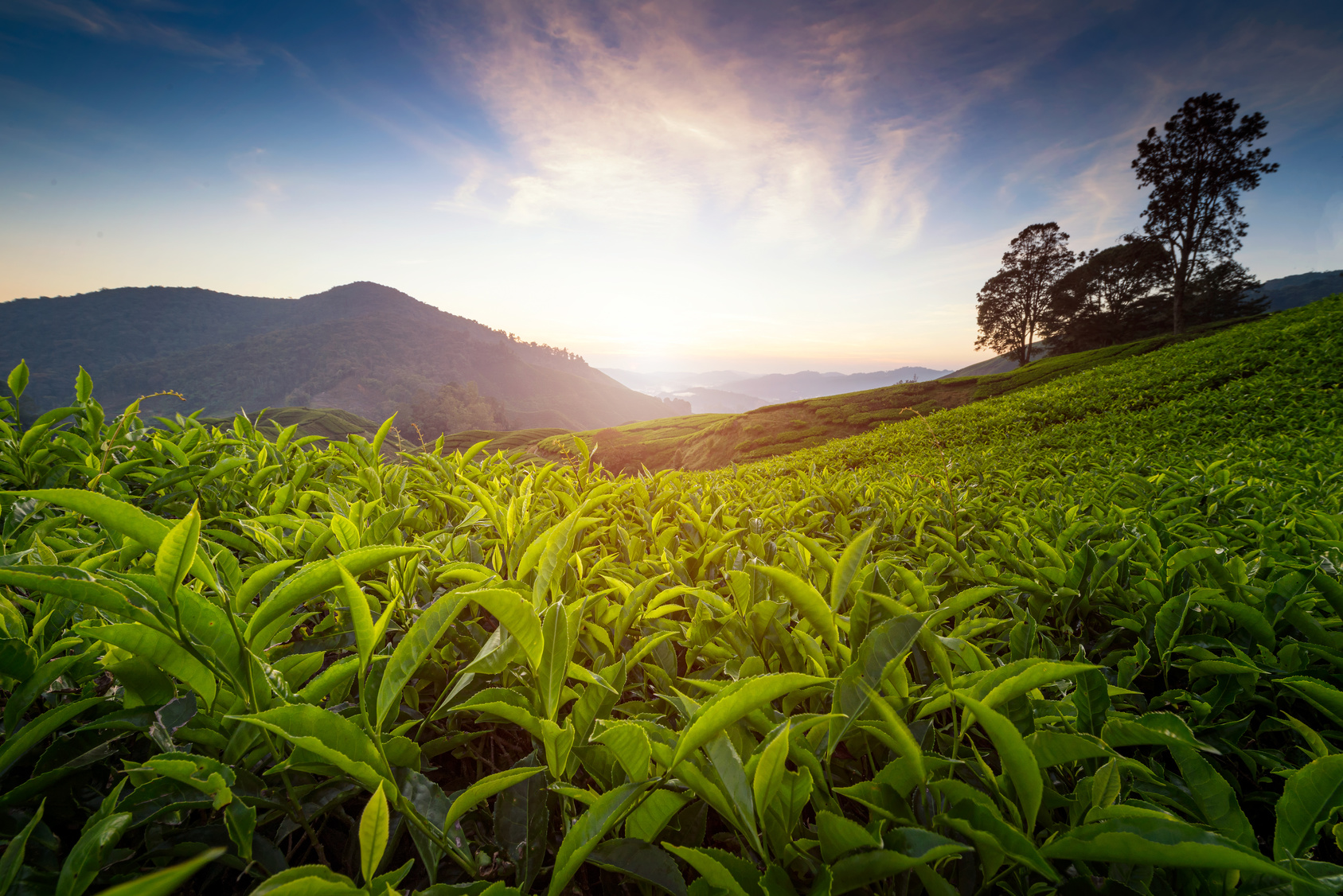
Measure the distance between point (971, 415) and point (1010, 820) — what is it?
47.0ft

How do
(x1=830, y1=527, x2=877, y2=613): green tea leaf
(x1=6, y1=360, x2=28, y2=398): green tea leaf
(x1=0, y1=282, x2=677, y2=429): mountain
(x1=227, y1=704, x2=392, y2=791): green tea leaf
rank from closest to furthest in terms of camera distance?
(x1=227, y1=704, x2=392, y2=791): green tea leaf → (x1=830, y1=527, x2=877, y2=613): green tea leaf → (x1=6, y1=360, x2=28, y2=398): green tea leaf → (x1=0, y1=282, x2=677, y2=429): mountain

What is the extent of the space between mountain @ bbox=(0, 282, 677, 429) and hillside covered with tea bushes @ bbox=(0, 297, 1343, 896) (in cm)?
13265

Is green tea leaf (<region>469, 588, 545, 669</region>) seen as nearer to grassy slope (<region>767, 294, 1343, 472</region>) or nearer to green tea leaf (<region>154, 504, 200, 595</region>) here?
green tea leaf (<region>154, 504, 200, 595</region>)

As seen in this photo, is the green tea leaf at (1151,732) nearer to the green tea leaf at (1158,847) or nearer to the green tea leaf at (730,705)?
the green tea leaf at (1158,847)

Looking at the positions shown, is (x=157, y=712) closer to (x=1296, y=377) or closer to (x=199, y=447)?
(x=199, y=447)

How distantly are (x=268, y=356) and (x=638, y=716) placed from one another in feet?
626

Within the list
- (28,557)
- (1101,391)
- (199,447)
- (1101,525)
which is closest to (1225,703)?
(1101,525)

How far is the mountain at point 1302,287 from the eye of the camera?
120 m

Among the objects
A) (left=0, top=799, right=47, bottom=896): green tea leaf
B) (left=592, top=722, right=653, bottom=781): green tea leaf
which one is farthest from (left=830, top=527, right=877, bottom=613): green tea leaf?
(left=0, top=799, right=47, bottom=896): green tea leaf

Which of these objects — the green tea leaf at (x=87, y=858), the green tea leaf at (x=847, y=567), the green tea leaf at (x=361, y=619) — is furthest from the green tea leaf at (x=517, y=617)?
the green tea leaf at (x=847, y=567)

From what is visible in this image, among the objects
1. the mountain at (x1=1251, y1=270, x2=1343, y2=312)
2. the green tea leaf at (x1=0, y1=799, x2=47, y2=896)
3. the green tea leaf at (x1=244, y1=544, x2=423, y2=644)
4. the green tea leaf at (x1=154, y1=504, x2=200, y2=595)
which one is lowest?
the green tea leaf at (x1=0, y1=799, x2=47, y2=896)

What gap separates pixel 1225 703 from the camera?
1.41 metres

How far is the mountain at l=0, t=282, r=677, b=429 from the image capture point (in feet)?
438

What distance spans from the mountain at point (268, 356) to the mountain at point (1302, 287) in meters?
181
